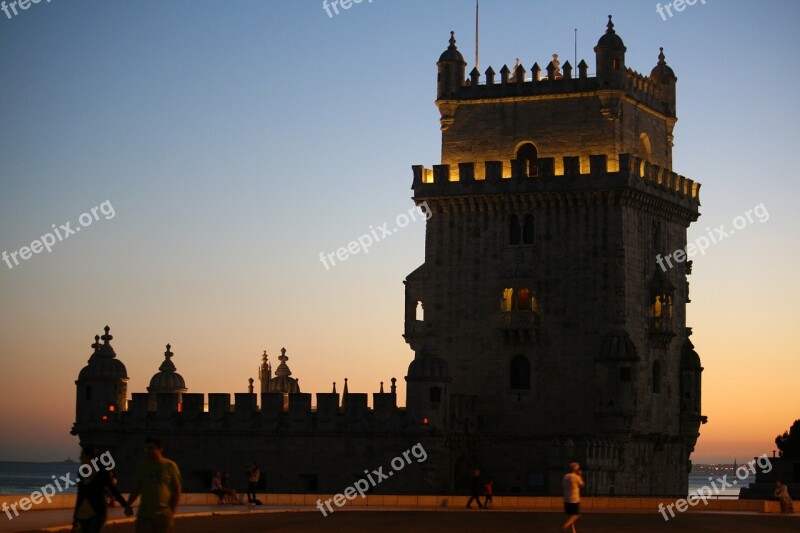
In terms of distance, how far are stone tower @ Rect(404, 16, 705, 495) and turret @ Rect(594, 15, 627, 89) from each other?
0.08 meters

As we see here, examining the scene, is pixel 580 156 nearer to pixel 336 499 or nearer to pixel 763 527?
pixel 336 499

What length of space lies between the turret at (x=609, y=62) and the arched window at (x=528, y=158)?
14.0 ft

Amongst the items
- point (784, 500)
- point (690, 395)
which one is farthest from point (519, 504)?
point (690, 395)

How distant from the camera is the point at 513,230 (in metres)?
72.0

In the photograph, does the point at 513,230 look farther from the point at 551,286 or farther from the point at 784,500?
the point at 784,500

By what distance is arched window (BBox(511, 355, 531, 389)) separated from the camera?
70750 millimetres

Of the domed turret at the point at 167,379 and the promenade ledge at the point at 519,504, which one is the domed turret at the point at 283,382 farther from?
the promenade ledge at the point at 519,504

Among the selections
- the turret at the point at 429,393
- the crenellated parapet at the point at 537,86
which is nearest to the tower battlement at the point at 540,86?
the crenellated parapet at the point at 537,86

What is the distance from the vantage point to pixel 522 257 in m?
71.2

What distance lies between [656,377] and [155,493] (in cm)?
4667

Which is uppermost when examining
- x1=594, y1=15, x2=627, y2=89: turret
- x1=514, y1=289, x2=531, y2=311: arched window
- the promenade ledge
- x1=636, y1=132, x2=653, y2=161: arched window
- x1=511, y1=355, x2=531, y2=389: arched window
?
x1=594, y1=15, x2=627, y2=89: turret

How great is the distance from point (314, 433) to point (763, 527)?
27575mm

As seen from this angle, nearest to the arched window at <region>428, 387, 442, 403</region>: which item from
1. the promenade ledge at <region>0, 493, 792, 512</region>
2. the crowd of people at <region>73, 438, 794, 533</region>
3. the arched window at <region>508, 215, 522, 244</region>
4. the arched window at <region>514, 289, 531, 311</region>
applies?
the arched window at <region>514, 289, 531, 311</region>

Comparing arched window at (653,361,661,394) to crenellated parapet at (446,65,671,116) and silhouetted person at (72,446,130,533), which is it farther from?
silhouetted person at (72,446,130,533)
